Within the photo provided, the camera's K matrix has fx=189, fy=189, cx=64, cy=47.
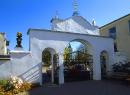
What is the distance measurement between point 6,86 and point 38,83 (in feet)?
9.21

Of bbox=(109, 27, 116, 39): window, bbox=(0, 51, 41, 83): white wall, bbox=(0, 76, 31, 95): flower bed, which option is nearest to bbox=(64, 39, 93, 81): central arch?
bbox=(0, 51, 41, 83): white wall

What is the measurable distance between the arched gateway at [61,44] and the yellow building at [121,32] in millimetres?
4312

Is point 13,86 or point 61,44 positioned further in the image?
point 61,44

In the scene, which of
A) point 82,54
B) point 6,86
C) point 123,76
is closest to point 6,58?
point 6,86

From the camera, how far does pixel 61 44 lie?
16969mm

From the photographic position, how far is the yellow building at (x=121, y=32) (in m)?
22.9

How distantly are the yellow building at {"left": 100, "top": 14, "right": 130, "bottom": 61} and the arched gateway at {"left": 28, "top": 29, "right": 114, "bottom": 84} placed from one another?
4312 mm

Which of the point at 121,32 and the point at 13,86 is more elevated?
the point at 121,32

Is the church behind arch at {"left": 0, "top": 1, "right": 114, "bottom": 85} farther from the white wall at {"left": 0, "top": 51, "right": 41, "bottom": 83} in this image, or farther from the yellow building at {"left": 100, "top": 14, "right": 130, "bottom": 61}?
the yellow building at {"left": 100, "top": 14, "right": 130, "bottom": 61}

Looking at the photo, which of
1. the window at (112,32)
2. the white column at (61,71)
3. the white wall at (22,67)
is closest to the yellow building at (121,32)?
the window at (112,32)

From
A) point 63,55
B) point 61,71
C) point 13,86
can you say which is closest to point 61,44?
point 63,55

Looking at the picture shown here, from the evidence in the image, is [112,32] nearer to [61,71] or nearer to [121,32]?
[121,32]

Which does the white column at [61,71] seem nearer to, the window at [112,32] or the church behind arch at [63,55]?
the church behind arch at [63,55]

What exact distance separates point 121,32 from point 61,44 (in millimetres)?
10423
